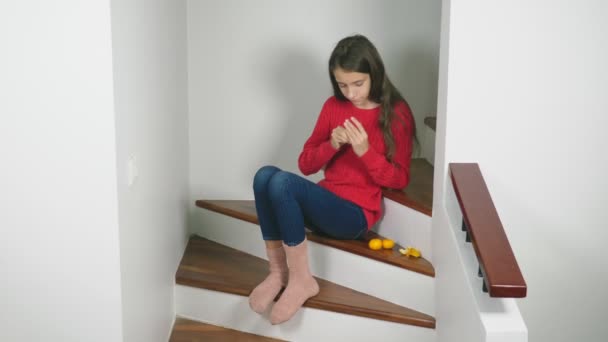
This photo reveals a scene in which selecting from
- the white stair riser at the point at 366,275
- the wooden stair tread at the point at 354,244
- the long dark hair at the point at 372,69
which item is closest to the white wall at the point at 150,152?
the wooden stair tread at the point at 354,244

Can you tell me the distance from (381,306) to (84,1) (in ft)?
4.48

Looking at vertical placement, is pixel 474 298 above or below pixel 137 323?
above

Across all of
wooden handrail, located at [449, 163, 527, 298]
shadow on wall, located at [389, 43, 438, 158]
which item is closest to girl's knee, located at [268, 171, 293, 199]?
wooden handrail, located at [449, 163, 527, 298]

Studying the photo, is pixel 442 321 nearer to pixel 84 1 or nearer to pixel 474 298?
pixel 474 298

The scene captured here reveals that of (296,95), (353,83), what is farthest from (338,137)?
(296,95)

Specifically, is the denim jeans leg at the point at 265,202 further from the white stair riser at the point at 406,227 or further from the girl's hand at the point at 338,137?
the white stair riser at the point at 406,227

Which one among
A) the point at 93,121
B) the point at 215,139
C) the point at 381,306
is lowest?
the point at 381,306

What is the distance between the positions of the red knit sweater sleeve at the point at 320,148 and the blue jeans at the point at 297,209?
0.13 metres

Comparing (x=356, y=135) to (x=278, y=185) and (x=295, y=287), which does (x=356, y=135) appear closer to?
(x=278, y=185)

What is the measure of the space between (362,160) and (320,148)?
0.18 m

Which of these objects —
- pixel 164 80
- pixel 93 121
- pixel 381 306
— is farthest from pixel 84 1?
pixel 381 306

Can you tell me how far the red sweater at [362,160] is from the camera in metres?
2.60

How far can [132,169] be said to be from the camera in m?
2.02

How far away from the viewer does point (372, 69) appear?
2555 mm
